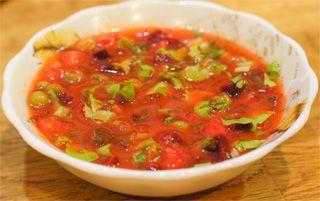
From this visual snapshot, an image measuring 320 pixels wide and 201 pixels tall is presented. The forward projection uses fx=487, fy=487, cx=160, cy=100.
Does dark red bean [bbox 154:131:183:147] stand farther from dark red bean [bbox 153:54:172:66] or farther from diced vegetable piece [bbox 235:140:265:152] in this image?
dark red bean [bbox 153:54:172:66]

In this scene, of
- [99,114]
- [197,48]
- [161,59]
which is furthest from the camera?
[197,48]

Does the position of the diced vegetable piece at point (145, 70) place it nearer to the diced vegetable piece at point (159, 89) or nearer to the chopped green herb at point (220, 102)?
the diced vegetable piece at point (159, 89)

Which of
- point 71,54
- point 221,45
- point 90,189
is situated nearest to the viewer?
point 90,189

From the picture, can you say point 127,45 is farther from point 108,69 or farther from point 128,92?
point 128,92

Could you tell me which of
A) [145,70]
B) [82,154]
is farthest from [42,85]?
[82,154]

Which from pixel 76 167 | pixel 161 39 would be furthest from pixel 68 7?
pixel 76 167

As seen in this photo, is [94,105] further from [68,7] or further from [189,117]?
[68,7]
